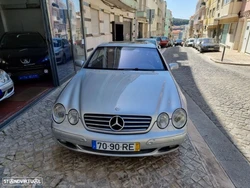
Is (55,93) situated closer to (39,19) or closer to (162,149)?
(162,149)

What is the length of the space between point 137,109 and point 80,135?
2.30 feet

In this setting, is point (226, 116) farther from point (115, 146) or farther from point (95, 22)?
point (95, 22)

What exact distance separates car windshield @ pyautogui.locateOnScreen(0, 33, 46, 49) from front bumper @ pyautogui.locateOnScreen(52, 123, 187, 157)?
16.5 ft

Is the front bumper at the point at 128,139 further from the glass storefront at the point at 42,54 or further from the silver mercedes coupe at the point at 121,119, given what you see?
the glass storefront at the point at 42,54

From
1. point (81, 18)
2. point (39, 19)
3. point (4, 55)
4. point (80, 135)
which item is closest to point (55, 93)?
point (4, 55)

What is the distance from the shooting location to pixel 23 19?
7.88 meters

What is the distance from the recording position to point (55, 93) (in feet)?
15.2

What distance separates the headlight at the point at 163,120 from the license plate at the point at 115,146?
331mm

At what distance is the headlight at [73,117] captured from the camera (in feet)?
6.37

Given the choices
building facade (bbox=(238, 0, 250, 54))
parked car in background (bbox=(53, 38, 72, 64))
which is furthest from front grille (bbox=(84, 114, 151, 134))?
building facade (bbox=(238, 0, 250, 54))

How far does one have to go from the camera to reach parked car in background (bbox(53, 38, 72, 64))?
16.7 ft

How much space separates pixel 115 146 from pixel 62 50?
4.69m

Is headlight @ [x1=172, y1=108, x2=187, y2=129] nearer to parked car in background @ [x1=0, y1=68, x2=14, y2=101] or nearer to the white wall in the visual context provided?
parked car in background @ [x1=0, y1=68, x2=14, y2=101]

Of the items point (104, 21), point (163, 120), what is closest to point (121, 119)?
point (163, 120)
